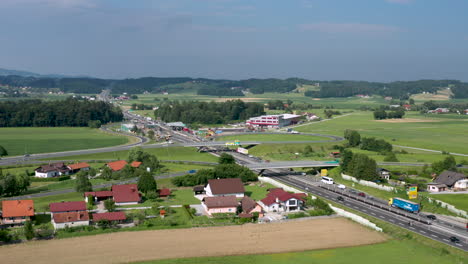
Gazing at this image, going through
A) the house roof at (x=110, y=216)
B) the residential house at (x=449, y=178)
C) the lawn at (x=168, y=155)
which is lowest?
the lawn at (x=168, y=155)

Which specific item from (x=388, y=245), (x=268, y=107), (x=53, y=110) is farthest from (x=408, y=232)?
(x=268, y=107)

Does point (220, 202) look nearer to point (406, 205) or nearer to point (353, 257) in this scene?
point (353, 257)

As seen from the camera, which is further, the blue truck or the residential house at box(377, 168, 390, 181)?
the residential house at box(377, 168, 390, 181)

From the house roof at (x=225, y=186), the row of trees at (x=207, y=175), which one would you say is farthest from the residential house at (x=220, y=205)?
the row of trees at (x=207, y=175)

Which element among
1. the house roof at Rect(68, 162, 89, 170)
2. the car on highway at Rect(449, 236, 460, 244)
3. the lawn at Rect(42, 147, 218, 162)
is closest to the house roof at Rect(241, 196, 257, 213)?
the car on highway at Rect(449, 236, 460, 244)

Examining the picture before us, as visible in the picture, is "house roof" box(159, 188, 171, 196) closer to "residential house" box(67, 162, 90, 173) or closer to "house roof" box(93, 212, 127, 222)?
"house roof" box(93, 212, 127, 222)

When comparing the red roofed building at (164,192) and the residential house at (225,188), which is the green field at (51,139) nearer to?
the red roofed building at (164,192)
